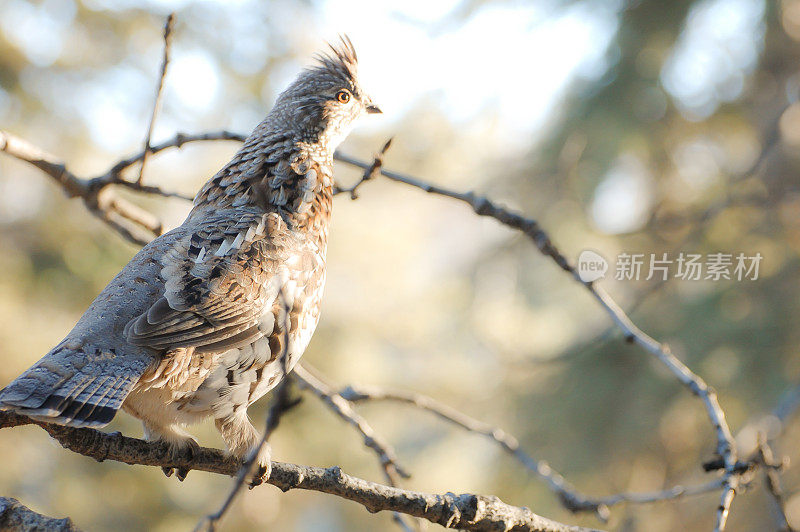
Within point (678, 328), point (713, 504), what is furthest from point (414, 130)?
point (713, 504)

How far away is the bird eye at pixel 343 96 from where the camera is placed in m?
3.48

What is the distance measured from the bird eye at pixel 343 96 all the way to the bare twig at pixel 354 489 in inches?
76.9

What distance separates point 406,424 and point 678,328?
857 centimetres

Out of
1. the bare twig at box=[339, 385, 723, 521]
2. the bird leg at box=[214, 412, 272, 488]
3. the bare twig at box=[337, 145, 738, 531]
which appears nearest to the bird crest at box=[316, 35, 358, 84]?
the bare twig at box=[337, 145, 738, 531]

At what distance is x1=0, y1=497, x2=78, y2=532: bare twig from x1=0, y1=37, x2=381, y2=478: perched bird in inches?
9.1

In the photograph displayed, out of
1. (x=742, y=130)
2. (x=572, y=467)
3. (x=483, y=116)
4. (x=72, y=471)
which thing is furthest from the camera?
(x=483, y=116)

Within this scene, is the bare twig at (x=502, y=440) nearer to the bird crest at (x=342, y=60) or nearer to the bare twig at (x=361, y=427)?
the bare twig at (x=361, y=427)

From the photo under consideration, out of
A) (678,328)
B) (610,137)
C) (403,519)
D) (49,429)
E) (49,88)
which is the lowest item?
(49,429)

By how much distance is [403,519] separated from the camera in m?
2.73

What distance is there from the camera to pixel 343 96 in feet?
11.5

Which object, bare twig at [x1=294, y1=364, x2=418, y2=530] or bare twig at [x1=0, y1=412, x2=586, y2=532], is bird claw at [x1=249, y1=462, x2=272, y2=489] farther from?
bare twig at [x1=294, y1=364, x2=418, y2=530]

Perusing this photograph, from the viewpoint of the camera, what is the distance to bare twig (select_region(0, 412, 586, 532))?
1979 mm

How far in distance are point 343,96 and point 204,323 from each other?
1.64 meters

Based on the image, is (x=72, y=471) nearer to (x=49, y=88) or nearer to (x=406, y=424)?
(x=49, y=88)
